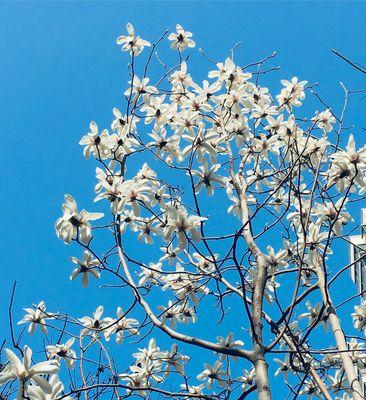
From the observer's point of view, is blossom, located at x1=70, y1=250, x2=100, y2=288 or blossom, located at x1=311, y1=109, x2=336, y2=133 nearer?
blossom, located at x1=70, y1=250, x2=100, y2=288

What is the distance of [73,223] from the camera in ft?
9.74

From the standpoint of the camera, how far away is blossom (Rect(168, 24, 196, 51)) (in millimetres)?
5094

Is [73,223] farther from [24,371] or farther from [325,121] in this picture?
[325,121]

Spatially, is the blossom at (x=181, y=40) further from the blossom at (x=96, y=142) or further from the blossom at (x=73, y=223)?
the blossom at (x=73, y=223)

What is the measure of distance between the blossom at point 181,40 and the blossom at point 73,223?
2606 mm

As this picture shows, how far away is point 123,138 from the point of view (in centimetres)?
390

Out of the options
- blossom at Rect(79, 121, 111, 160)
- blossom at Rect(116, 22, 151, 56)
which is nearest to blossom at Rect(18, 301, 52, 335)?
blossom at Rect(79, 121, 111, 160)

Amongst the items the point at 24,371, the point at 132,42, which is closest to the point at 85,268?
the point at 24,371

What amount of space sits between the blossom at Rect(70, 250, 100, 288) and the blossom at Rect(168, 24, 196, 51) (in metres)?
2.52

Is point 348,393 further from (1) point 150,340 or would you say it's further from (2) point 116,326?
(2) point 116,326

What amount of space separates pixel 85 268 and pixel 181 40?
2629 millimetres

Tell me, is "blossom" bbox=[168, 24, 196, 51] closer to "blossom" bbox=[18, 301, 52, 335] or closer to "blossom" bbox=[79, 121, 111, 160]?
"blossom" bbox=[79, 121, 111, 160]

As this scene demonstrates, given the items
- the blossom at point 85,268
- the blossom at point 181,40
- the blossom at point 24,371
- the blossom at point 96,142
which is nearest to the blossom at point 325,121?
the blossom at point 181,40

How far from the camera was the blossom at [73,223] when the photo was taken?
→ 2.96m
